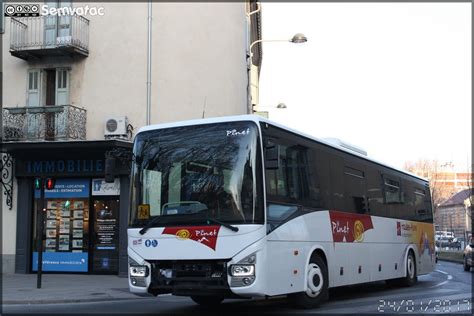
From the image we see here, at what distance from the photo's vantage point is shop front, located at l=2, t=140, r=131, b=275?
1922cm

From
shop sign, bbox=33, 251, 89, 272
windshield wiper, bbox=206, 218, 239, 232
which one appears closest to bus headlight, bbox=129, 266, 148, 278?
windshield wiper, bbox=206, 218, 239, 232

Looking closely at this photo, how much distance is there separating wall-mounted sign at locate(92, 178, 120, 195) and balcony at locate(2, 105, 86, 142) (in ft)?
5.30

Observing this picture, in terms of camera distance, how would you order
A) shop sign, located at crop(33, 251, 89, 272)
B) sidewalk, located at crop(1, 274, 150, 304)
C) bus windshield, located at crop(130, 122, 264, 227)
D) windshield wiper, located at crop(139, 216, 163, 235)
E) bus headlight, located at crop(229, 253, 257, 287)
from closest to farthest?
bus headlight, located at crop(229, 253, 257, 287) < bus windshield, located at crop(130, 122, 264, 227) < windshield wiper, located at crop(139, 216, 163, 235) < sidewalk, located at crop(1, 274, 150, 304) < shop sign, located at crop(33, 251, 89, 272)

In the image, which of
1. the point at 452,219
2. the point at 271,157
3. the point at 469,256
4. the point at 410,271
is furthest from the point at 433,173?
the point at 271,157

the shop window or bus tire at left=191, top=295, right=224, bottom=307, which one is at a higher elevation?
the shop window

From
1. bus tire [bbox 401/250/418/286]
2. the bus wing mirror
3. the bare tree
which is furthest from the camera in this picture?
the bare tree

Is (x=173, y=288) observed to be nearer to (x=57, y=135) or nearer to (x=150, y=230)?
(x=150, y=230)

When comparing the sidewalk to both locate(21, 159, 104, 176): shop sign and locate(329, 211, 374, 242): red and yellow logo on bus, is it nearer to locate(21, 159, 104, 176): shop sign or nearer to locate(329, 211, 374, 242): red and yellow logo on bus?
locate(21, 159, 104, 176): shop sign

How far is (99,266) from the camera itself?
19406mm

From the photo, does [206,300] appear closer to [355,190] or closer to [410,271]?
[355,190]

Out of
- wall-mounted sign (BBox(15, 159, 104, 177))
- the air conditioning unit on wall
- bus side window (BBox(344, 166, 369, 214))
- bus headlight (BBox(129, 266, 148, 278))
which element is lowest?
bus headlight (BBox(129, 266, 148, 278))

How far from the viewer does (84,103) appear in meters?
20.0

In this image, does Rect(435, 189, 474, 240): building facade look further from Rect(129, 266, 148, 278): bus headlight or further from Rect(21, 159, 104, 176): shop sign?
Rect(129, 266, 148, 278): bus headlight
